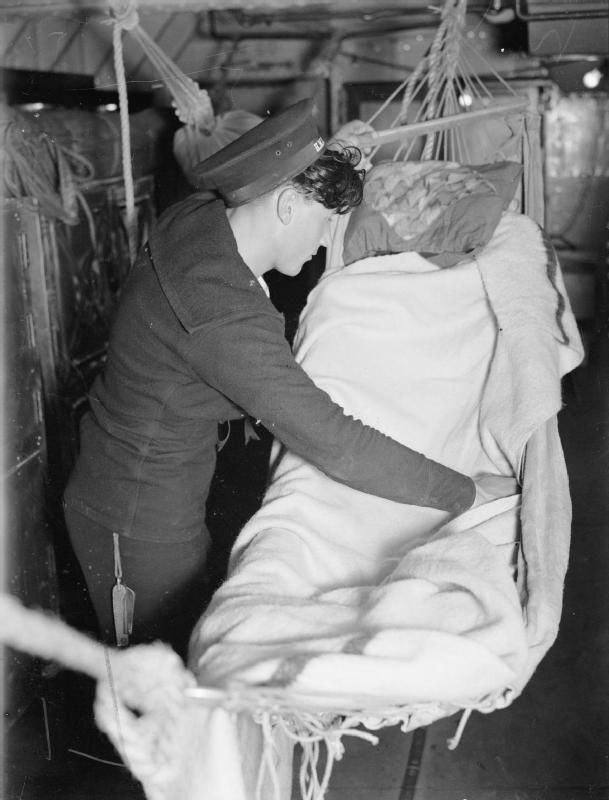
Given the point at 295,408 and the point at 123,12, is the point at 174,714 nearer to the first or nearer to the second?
the point at 295,408

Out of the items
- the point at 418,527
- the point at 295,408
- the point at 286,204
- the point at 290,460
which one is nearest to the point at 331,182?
the point at 286,204

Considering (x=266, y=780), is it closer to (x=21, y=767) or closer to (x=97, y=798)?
(x=97, y=798)

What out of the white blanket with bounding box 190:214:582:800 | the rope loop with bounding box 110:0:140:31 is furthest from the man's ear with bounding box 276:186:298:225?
the rope loop with bounding box 110:0:140:31

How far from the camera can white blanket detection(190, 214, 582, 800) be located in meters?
0.87

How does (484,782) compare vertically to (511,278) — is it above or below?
below

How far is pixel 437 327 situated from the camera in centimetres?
163

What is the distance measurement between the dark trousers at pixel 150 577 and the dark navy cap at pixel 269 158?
0.61 meters

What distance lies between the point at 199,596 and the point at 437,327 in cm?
68

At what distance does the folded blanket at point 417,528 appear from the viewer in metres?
0.87

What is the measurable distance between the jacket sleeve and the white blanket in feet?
0.34

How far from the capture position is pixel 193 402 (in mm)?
1293

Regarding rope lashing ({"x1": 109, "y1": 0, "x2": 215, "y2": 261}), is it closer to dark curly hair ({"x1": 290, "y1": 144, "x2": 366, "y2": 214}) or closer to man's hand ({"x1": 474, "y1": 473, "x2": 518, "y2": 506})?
dark curly hair ({"x1": 290, "y1": 144, "x2": 366, "y2": 214})

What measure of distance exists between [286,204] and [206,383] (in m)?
0.29

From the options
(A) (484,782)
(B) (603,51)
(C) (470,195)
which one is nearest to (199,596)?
(A) (484,782)
